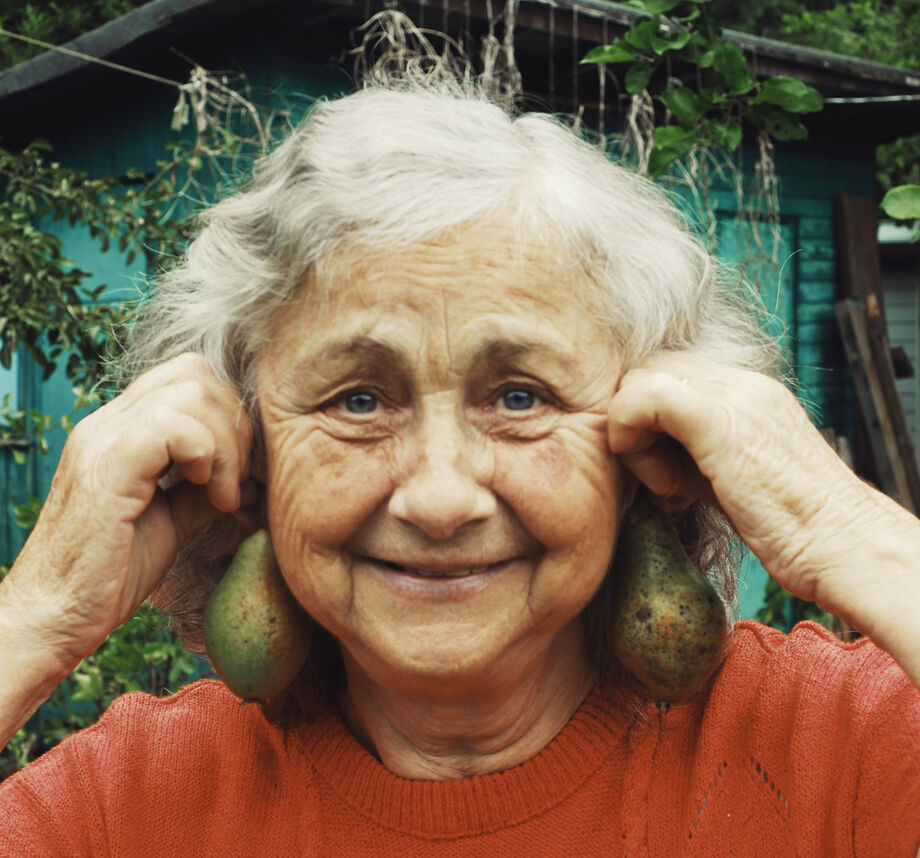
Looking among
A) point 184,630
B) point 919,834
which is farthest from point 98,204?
point 919,834

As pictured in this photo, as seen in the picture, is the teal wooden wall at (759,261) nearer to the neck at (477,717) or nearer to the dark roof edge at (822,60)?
the dark roof edge at (822,60)

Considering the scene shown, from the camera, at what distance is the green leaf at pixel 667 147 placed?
3.29 metres

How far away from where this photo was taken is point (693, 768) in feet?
6.19

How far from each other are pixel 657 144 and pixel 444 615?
206cm

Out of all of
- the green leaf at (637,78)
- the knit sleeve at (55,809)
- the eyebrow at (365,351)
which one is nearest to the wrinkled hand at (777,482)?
the eyebrow at (365,351)

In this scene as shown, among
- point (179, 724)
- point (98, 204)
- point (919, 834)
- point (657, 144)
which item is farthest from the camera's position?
point (98, 204)

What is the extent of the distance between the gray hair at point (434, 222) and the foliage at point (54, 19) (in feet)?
38.3

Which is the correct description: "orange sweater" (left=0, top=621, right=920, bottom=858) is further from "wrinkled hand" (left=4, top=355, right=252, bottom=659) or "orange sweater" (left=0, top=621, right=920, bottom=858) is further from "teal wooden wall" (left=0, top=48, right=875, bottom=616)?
"teal wooden wall" (left=0, top=48, right=875, bottom=616)

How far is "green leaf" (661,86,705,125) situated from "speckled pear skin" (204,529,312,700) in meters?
2.32

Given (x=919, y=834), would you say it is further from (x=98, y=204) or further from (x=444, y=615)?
(x=98, y=204)

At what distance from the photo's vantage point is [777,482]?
5.48 ft

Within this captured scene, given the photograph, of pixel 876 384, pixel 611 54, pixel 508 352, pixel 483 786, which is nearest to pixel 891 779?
pixel 483 786

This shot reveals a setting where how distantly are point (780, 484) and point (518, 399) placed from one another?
403mm

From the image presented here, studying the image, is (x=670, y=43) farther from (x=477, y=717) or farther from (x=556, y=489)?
(x=477, y=717)
